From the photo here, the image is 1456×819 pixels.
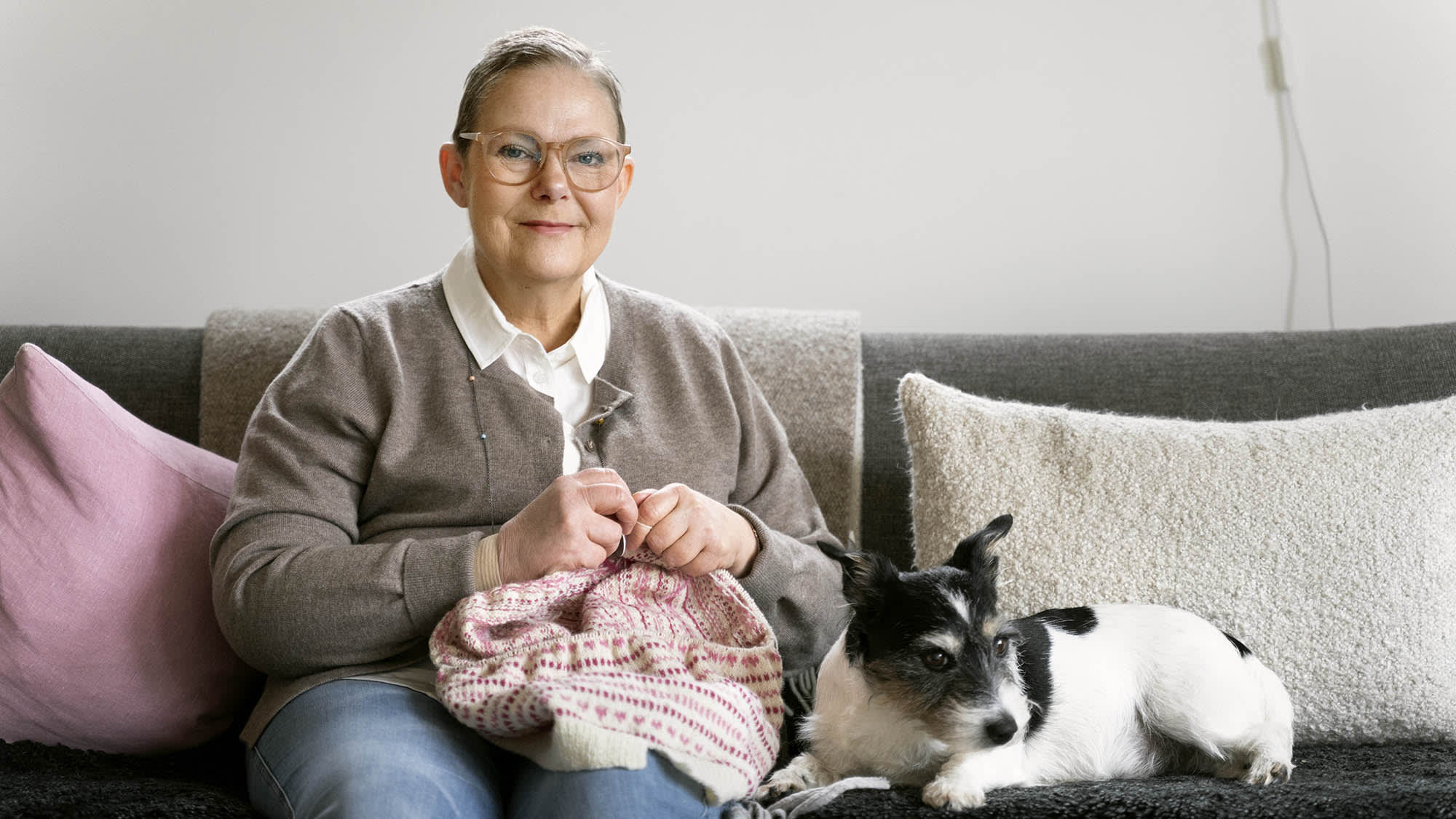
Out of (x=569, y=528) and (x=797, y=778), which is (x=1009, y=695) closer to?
(x=797, y=778)

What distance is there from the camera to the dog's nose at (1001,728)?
121cm

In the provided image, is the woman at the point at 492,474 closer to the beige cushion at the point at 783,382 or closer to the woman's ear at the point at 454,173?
the woman's ear at the point at 454,173

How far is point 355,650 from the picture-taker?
51.2 inches

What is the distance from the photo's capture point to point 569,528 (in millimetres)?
1267

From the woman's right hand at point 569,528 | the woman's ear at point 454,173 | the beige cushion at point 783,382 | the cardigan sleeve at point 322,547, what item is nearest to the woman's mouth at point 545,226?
the woman's ear at point 454,173

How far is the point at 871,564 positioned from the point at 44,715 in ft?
3.50

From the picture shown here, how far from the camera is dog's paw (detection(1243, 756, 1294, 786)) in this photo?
1320 mm

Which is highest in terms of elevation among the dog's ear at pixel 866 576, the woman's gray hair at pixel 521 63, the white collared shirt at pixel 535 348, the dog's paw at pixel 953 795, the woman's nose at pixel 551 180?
the woman's gray hair at pixel 521 63

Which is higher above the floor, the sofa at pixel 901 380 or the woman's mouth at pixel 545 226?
the woman's mouth at pixel 545 226

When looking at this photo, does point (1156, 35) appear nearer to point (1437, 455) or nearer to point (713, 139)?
point (713, 139)

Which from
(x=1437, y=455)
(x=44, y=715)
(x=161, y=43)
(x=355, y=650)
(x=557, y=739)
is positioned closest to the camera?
(x=557, y=739)

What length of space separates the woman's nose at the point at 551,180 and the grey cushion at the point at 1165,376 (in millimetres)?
706

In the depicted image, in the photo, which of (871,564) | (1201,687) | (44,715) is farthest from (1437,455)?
(44,715)

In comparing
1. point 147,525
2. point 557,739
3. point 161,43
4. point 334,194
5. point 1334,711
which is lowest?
point 1334,711
